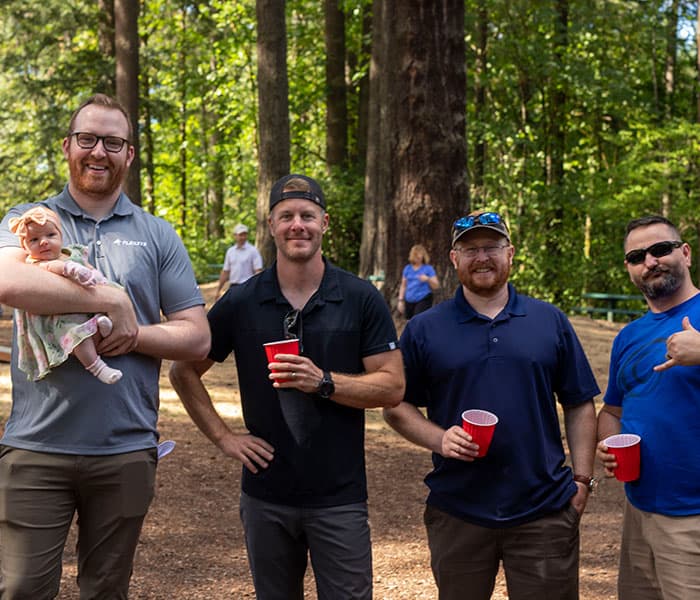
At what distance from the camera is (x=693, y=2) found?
31.7 m

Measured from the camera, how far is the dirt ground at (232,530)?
6.61m

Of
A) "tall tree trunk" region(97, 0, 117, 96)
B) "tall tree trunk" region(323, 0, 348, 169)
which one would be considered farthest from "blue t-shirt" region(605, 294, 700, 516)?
"tall tree trunk" region(323, 0, 348, 169)

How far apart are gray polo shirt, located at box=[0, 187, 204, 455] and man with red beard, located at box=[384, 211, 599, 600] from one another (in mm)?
1111

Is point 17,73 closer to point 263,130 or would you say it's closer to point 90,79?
point 90,79

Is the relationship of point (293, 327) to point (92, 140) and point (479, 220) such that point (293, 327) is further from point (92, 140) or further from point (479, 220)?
point (92, 140)

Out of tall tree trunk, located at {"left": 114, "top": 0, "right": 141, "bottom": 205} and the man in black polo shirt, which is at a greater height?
tall tree trunk, located at {"left": 114, "top": 0, "right": 141, "bottom": 205}

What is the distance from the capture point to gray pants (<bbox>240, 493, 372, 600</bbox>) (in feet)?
13.3

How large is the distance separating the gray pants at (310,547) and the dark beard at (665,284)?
155 centimetres

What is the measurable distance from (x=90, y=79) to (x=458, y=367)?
Answer: 2514 cm

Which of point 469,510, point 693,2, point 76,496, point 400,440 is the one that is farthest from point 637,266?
point 693,2

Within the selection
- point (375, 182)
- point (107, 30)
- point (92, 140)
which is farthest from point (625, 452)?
point (107, 30)

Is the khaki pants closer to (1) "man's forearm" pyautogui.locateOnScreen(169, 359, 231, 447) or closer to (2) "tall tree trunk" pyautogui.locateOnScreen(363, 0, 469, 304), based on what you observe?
(1) "man's forearm" pyautogui.locateOnScreen(169, 359, 231, 447)

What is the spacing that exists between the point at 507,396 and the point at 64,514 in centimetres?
185

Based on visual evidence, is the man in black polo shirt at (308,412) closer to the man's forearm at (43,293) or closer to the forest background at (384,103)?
the man's forearm at (43,293)
